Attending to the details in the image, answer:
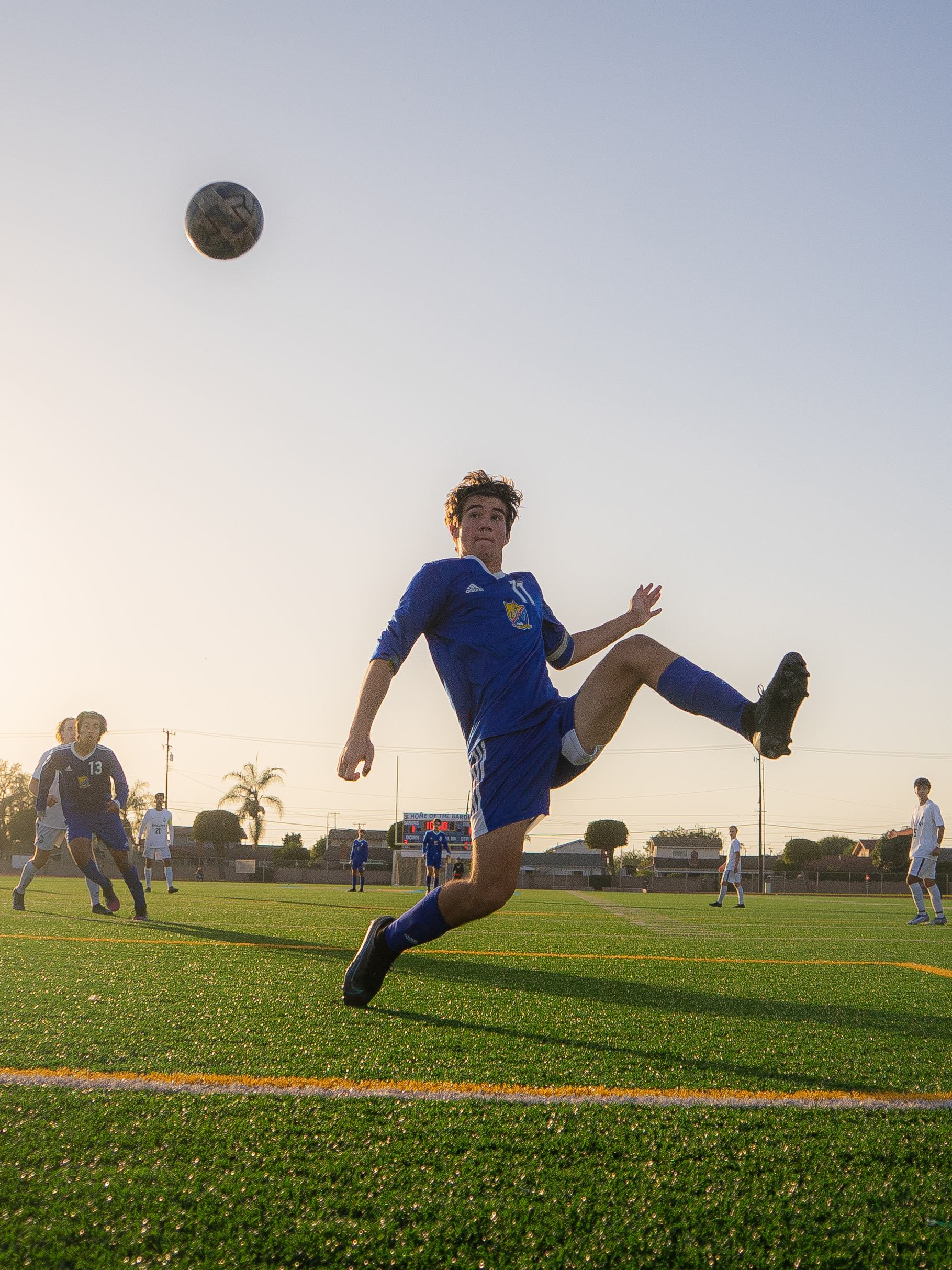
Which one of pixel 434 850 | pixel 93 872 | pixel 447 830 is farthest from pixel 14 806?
pixel 93 872

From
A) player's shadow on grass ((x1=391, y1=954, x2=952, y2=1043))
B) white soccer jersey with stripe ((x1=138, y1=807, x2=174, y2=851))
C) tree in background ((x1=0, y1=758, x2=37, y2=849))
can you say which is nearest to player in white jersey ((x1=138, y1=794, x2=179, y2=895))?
white soccer jersey with stripe ((x1=138, y1=807, x2=174, y2=851))

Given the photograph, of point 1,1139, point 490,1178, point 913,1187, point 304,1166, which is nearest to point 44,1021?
point 1,1139

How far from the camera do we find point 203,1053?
3285 mm

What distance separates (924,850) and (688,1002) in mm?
12462

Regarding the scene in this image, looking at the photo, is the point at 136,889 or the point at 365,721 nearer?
the point at 365,721

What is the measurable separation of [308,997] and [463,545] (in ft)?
7.87

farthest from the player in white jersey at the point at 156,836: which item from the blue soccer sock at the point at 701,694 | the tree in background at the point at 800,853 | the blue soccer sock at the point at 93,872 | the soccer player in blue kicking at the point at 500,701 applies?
the tree in background at the point at 800,853

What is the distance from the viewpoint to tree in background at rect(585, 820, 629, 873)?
256 ft

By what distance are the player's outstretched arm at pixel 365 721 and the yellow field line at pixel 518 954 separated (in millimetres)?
3870

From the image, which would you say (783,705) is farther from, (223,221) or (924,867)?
(924,867)

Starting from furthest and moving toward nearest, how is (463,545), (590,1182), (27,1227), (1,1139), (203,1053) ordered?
(463,545) < (203,1053) < (1,1139) < (590,1182) < (27,1227)

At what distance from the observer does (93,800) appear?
9773mm

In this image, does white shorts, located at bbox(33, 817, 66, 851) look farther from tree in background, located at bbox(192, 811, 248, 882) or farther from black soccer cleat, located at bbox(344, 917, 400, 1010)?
tree in background, located at bbox(192, 811, 248, 882)

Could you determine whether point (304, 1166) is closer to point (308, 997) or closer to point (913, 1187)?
point (913, 1187)
